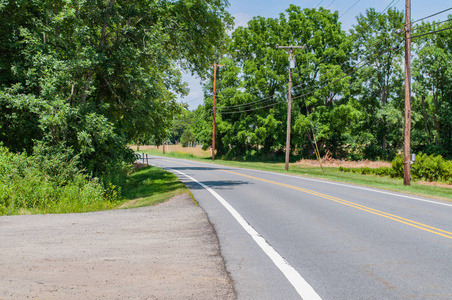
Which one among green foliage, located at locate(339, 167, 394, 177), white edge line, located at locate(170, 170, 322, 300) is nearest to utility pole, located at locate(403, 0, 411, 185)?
green foliage, located at locate(339, 167, 394, 177)

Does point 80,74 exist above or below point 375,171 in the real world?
above

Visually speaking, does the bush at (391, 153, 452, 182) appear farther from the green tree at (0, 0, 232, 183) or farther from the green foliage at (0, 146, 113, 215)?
the green foliage at (0, 146, 113, 215)

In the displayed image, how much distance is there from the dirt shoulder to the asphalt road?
43 cm

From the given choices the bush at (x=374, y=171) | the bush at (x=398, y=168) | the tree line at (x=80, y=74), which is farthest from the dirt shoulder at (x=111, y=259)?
the bush at (x=374, y=171)

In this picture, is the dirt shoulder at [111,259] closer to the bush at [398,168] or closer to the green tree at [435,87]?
the bush at [398,168]

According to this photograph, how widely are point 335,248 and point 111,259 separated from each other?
11.8 ft

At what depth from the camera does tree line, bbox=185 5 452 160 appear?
148 feet

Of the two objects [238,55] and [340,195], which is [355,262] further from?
[238,55]

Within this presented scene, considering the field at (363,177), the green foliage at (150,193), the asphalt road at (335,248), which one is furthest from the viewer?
the field at (363,177)

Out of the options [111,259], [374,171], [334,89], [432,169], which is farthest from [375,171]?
[111,259]

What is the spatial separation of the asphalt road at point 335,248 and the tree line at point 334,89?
112 feet

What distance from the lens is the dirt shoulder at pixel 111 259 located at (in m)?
4.48

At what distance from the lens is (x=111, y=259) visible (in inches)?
226

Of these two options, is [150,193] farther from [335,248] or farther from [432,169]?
[432,169]
